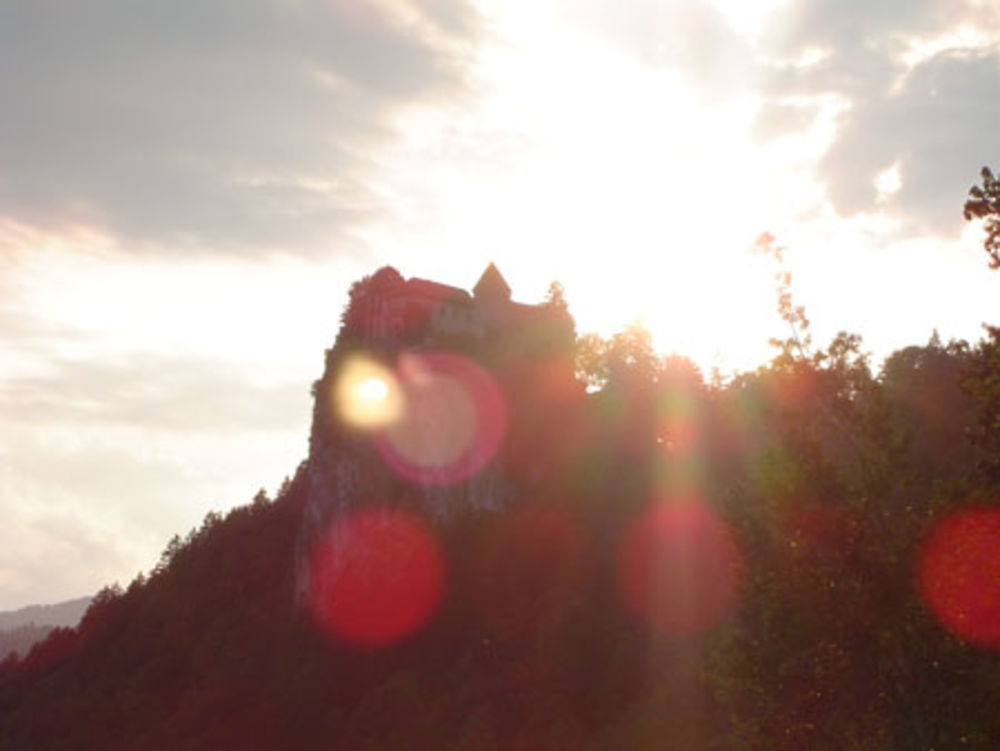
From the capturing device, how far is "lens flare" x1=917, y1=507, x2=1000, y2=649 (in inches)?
625

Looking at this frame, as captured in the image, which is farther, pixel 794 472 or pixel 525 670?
pixel 525 670

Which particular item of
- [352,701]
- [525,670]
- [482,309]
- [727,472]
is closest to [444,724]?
[525,670]

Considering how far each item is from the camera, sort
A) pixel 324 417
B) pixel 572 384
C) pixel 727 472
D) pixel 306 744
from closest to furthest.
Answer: pixel 306 744 < pixel 727 472 < pixel 572 384 < pixel 324 417

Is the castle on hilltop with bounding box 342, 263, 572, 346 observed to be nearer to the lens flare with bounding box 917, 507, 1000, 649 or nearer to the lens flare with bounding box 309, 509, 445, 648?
the lens flare with bounding box 309, 509, 445, 648

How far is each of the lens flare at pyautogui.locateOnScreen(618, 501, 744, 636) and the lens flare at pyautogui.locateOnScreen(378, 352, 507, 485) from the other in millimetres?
14035

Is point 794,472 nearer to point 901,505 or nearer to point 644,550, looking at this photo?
point 901,505

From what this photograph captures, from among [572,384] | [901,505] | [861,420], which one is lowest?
[901,505]

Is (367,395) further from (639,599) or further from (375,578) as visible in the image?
(639,599)

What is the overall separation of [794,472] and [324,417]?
201 feet

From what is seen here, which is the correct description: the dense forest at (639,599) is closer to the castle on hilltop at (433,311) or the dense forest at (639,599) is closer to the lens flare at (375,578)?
the lens flare at (375,578)

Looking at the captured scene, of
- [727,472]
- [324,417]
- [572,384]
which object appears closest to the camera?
[727,472]

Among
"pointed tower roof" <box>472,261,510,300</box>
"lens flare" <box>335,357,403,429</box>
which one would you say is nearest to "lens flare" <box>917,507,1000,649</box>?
"lens flare" <box>335,357,403,429</box>

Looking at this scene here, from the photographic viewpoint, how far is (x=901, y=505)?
Answer: 1772cm

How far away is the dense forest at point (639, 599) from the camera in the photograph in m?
16.9
